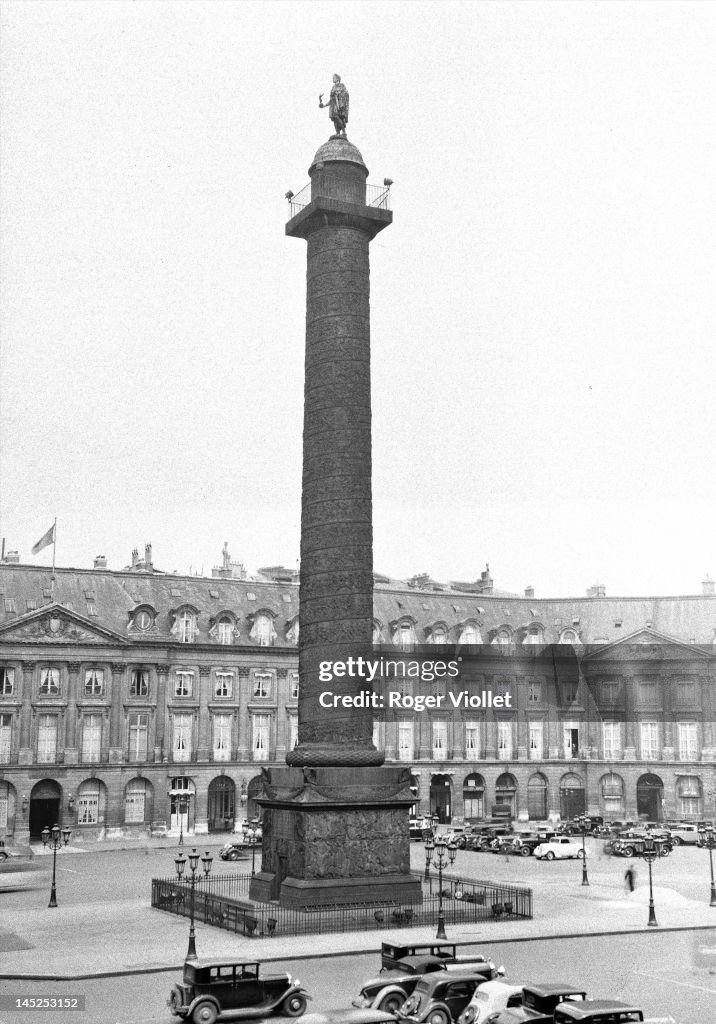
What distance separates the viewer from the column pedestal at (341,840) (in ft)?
105

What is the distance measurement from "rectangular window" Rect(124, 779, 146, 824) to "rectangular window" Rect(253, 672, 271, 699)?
27.4ft

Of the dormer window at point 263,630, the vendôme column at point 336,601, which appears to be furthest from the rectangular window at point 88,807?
the vendôme column at point 336,601

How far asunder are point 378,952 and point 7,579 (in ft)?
136

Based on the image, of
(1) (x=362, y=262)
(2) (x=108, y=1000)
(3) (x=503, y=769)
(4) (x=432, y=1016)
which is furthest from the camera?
(3) (x=503, y=769)

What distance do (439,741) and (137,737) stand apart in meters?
18.0

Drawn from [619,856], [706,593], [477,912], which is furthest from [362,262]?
[706,593]

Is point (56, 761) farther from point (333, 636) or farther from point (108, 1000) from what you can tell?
point (108, 1000)

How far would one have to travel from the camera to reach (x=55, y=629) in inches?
2432

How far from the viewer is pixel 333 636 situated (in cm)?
3403

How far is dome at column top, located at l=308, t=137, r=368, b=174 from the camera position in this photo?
37.2 meters

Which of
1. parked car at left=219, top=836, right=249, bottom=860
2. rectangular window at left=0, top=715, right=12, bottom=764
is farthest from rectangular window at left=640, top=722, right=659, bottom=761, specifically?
rectangular window at left=0, top=715, right=12, bottom=764

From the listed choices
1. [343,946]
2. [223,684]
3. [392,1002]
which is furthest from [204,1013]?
[223,684]

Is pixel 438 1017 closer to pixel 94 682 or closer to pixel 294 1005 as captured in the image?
pixel 294 1005

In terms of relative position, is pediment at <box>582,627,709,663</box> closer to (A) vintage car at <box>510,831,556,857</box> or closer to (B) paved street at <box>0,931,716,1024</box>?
(A) vintage car at <box>510,831,556,857</box>
